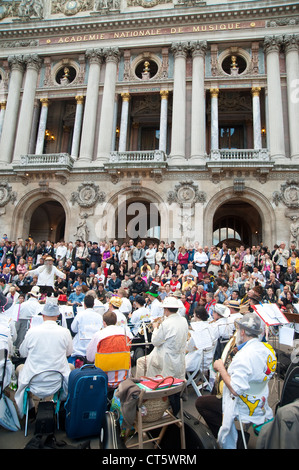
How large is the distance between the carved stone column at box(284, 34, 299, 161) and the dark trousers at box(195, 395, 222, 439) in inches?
740

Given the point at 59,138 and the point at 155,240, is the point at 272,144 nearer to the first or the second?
the point at 155,240

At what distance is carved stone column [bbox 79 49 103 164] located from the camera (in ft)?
70.8

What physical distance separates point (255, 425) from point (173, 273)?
10713 mm

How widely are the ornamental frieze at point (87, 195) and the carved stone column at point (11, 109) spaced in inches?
242

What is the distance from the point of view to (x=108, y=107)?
2219 centimetres

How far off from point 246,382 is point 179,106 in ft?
67.8

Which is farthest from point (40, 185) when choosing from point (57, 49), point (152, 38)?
point (152, 38)

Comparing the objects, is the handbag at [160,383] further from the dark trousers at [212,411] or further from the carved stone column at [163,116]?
the carved stone column at [163,116]

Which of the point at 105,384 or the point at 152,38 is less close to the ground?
the point at 152,38

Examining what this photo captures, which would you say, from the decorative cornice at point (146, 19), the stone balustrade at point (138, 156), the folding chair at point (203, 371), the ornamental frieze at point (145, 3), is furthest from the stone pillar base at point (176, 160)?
the folding chair at point (203, 371)

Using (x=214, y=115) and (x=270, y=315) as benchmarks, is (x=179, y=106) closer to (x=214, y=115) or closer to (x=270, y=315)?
(x=214, y=115)
